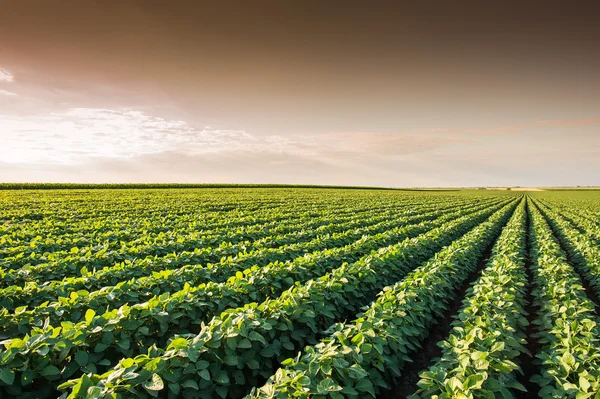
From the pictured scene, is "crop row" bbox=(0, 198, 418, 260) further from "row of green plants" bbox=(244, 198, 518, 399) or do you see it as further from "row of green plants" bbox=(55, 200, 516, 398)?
"row of green plants" bbox=(244, 198, 518, 399)

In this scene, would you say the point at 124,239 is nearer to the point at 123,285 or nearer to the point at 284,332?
the point at 123,285

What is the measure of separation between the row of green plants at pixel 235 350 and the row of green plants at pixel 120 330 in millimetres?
605

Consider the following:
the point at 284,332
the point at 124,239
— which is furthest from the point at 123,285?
the point at 124,239

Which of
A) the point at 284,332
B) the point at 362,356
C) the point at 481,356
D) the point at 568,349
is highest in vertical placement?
the point at 481,356

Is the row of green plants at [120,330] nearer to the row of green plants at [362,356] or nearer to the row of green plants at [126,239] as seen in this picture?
the row of green plants at [362,356]

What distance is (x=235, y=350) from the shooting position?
162 inches

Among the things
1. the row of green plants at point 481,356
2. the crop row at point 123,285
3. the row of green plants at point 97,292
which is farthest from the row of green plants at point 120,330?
the row of green plants at point 481,356

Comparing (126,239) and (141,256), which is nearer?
(141,256)

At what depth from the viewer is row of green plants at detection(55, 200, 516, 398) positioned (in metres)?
3.02

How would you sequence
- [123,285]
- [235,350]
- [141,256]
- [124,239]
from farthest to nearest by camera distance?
[124,239] < [141,256] < [123,285] < [235,350]

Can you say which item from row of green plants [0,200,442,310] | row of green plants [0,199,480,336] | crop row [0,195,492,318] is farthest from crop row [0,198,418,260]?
row of green plants [0,199,480,336]

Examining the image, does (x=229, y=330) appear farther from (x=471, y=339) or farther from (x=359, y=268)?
(x=359, y=268)

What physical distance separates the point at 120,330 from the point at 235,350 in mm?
1609

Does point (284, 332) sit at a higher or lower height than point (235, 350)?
lower
